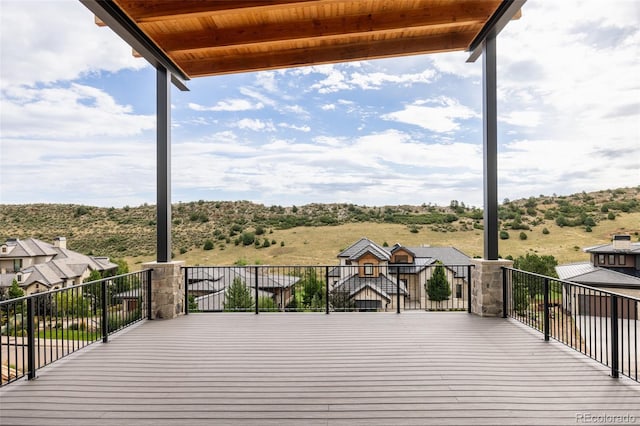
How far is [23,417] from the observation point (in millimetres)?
2547

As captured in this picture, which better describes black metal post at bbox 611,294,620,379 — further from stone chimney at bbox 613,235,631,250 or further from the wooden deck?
stone chimney at bbox 613,235,631,250

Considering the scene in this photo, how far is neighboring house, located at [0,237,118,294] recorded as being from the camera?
11.1m

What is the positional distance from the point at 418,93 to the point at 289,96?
9.64 m

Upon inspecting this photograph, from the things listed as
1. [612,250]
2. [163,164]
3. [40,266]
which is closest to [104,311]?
[163,164]

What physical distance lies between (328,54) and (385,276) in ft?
15.2

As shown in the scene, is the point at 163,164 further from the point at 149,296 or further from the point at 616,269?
the point at 616,269

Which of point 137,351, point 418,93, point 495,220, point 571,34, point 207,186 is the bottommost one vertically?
point 137,351

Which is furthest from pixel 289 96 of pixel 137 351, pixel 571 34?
pixel 137 351

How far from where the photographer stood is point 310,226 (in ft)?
72.9

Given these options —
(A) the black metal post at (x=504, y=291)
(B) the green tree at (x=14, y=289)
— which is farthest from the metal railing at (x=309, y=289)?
(B) the green tree at (x=14, y=289)

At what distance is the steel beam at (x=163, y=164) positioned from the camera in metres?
5.44

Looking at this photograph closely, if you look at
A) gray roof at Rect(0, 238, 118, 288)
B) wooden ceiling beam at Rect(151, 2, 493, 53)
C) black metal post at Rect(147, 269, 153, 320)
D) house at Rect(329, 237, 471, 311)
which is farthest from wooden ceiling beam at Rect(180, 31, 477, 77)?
gray roof at Rect(0, 238, 118, 288)

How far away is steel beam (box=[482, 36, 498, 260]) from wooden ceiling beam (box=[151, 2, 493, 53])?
57 cm

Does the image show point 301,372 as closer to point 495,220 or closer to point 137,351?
point 137,351
